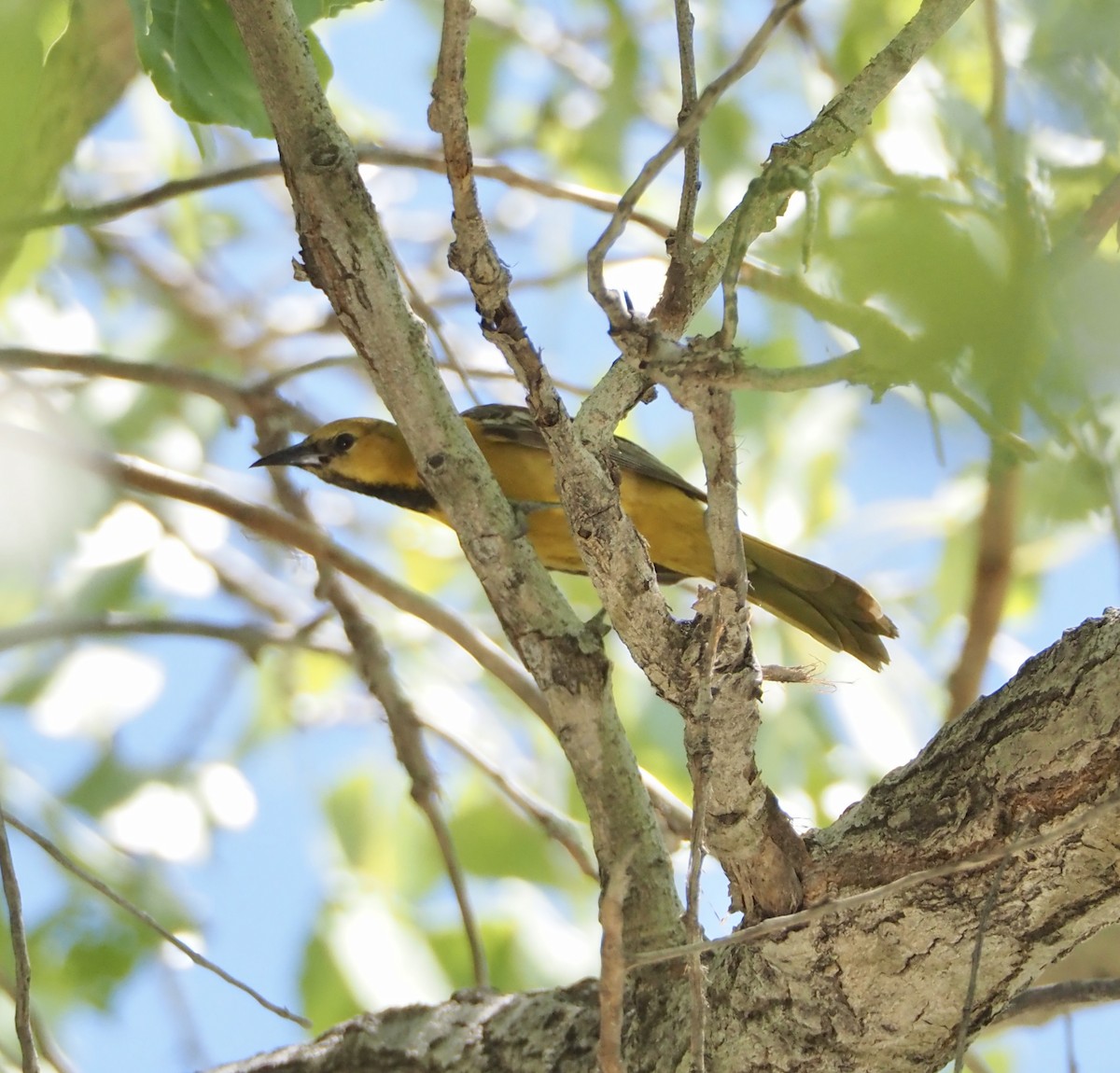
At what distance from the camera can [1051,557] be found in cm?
517

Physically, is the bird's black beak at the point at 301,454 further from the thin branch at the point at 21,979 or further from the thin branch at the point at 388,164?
the thin branch at the point at 21,979

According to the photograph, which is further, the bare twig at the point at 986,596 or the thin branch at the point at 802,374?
the bare twig at the point at 986,596

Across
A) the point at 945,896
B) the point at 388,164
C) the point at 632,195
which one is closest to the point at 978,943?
the point at 945,896

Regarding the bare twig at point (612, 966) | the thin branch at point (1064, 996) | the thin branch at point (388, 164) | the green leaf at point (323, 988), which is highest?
the thin branch at point (388, 164)

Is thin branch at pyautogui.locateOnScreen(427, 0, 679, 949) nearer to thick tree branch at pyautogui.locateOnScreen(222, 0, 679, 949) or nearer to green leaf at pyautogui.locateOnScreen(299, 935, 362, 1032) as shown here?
thick tree branch at pyautogui.locateOnScreen(222, 0, 679, 949)

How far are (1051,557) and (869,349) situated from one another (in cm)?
434

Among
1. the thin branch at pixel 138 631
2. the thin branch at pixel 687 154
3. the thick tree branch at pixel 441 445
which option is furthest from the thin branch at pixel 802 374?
the thin branch at pixel 138 631

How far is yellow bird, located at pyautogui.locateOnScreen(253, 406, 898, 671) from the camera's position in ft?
12.4

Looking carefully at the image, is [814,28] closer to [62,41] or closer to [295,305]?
[295,305]

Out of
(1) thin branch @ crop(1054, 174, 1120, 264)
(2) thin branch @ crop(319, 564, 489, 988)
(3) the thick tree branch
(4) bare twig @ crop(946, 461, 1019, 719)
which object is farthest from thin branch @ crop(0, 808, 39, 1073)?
(4) bare twig @ crop(946, 461, 1019, 719)

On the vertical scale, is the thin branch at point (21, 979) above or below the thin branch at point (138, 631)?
below

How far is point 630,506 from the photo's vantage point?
14.0 ft

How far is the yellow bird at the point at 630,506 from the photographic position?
379 centimetres

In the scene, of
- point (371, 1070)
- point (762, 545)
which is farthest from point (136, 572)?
point (371, 1070)
